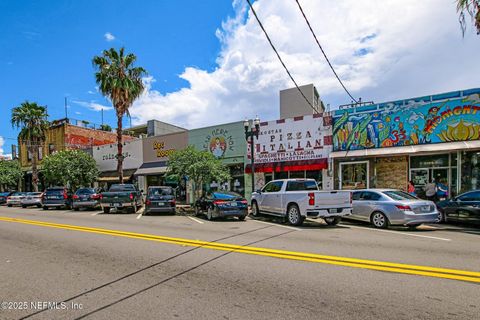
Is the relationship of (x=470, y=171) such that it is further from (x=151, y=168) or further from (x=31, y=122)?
(x=31, y=122)

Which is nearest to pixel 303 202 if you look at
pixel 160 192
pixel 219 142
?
pixel 160 192

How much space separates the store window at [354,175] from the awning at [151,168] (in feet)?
46.7

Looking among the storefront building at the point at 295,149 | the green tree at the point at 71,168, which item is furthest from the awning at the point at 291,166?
the green tree at the point at 71,168

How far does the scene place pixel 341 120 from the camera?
61.7 ft

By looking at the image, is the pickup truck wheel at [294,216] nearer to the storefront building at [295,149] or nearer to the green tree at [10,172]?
the storefront building at [295,149]

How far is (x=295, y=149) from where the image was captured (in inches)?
805

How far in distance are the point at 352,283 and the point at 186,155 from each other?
47.8ft

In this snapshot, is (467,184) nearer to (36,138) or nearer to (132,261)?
(132,261)

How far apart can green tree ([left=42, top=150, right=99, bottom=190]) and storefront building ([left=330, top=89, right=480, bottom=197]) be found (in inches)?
870

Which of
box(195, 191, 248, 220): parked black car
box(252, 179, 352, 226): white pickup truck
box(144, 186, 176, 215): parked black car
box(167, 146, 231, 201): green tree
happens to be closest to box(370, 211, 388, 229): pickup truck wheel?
box(252, 179, 352, 226): white pickup truck

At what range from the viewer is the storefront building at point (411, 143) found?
50.3 feet

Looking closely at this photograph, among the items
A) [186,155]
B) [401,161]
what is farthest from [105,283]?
[401,161]

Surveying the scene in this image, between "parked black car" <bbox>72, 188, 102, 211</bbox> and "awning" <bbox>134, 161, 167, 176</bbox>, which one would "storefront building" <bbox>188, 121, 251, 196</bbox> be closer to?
"awning" <bbox>134, 161, 167, 176</bbox>

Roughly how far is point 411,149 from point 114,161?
26082 mm
